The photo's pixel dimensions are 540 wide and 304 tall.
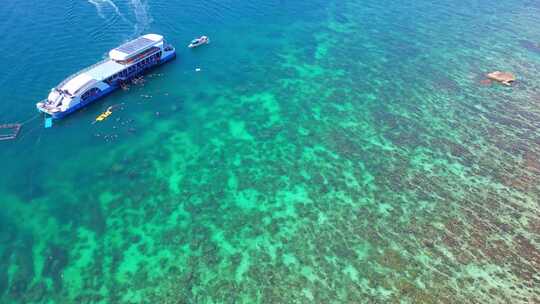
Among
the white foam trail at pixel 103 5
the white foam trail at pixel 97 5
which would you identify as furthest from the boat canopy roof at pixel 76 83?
the white foam trail at pixel 97 5

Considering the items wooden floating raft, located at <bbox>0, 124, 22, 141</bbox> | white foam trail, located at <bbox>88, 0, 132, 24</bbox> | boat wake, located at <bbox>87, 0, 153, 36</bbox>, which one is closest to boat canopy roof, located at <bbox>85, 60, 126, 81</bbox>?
wooden floating raft, located at <bbox>0, 124, 22, 141</bbox>

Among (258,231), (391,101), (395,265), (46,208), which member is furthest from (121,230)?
(391,101)

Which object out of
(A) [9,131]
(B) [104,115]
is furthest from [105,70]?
(A) [9,131]

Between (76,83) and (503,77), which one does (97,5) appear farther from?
(503,77)

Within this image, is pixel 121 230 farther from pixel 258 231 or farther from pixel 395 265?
pixel 395 265

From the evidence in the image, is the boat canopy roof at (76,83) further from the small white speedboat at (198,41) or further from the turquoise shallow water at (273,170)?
the small white speedboat at (198,41)

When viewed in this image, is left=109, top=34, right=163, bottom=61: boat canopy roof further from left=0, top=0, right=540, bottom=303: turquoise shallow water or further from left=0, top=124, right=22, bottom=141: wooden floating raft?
left=0, top=124, right=22, bottom=141: wooden floating raft
